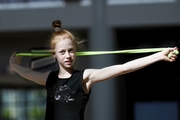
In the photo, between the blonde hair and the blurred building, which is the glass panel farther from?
the blonde hair

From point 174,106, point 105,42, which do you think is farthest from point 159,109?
point 105,42

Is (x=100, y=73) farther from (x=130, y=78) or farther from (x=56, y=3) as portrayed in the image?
(x=56, y=3)

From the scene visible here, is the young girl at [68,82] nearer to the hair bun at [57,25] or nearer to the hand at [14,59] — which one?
the hair bun at [57,25]

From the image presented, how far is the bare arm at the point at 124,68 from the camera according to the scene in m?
2.44

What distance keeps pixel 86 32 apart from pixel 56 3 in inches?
20.7

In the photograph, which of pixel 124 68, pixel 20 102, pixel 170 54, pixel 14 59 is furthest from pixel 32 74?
pixel 20 102

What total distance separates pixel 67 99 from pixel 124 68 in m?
0.30

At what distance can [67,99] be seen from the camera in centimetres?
259

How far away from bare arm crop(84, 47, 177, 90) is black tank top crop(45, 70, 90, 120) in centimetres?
4

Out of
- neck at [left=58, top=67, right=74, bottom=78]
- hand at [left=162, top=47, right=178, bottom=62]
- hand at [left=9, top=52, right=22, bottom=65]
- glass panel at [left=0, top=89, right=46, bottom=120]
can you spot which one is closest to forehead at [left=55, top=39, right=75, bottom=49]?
neck at [left=58, top=67, right=74, bottom=78]

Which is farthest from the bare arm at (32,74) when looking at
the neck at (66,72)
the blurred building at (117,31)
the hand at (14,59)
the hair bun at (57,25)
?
the blurred building at (117,31)

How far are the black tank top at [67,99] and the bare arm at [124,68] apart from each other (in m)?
0.04

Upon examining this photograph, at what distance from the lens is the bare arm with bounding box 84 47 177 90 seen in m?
2.44

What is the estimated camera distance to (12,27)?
7039mm
